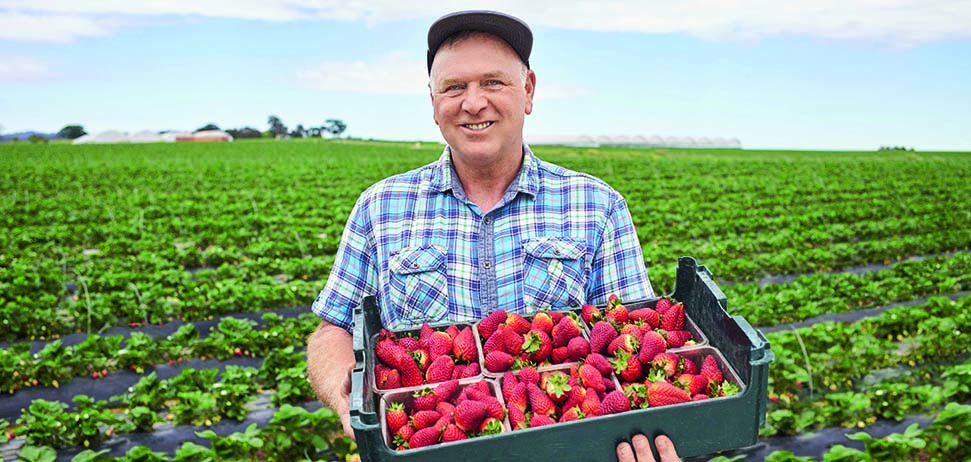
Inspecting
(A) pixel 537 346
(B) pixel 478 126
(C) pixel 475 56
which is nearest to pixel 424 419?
(A) pixel 537 346

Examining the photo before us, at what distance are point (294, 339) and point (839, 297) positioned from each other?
5742 mm

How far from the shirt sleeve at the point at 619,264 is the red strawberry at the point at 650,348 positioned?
0.50m

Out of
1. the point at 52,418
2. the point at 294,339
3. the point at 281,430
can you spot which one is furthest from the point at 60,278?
the point at 281,430

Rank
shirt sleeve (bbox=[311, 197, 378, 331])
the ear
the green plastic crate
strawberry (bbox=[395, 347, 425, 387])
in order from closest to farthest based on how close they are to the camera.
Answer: the green plastic crate, strawberry (bbox=[395, 347, 425, 387]), the ear, shirt sleeve (bbox=[311, 197, 378, 331])

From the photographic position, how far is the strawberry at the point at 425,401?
178 centimetres

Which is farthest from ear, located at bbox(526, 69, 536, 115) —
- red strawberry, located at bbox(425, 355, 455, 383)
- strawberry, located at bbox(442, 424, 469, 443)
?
strawberry, located at bbox(442, 424, 469, 443)

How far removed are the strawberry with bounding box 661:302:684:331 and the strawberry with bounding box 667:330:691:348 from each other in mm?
39

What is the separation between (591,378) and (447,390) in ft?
1.26

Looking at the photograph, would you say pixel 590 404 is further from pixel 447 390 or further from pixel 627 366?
pixel 447 390

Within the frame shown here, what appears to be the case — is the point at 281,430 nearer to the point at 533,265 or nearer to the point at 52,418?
the point at 52,418

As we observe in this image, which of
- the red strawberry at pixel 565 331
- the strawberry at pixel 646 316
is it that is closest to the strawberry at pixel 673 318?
the strawberry at pixel 646 316

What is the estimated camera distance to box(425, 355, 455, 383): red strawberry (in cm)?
191

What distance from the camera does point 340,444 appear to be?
4.05 m

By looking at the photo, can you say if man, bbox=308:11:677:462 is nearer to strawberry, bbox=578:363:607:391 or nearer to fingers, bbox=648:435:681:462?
strawberry, bbox=578:363:607:391
